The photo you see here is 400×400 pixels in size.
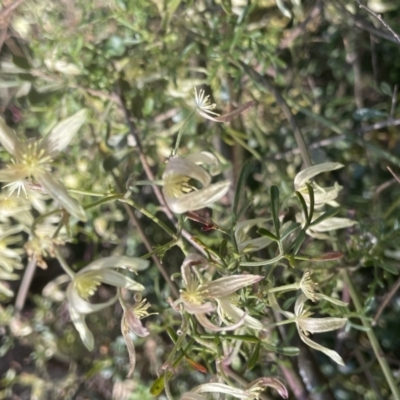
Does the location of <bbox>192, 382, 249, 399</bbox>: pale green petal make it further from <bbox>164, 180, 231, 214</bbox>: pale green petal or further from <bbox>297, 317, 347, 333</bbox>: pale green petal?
<bbox>164, 180, 231, 214</bbox>: pale green petal

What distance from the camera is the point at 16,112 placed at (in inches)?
46.7

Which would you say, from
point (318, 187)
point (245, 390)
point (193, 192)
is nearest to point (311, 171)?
point (318, 187)

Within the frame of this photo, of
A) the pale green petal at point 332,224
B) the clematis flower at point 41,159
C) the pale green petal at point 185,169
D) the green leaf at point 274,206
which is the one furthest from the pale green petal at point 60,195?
the pale green petal at point 332,224

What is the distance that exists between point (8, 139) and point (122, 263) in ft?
0.59

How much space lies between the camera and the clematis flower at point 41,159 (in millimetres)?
549

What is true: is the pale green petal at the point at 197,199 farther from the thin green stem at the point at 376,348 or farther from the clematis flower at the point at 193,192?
the thin green stem at the point at 376,348

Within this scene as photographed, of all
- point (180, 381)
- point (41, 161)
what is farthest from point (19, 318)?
point (41, 161)

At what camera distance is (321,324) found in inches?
24.1

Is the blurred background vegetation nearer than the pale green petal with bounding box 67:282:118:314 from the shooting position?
No

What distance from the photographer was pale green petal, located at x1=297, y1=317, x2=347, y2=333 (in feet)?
1.99

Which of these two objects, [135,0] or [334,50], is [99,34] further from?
[334,50]

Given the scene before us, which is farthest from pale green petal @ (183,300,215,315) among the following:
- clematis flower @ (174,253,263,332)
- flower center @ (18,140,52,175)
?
flower center @ (18,140,52,175)

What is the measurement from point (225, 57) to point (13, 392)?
3.20 feet

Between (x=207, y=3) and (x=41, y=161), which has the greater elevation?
(x=41, y=161)
